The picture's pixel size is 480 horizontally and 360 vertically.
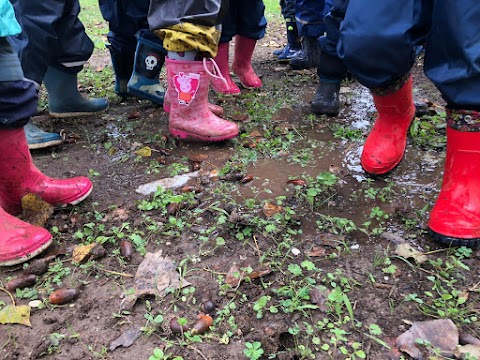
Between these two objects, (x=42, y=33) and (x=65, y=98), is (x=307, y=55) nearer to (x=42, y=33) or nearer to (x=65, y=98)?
(x=65, y=98)

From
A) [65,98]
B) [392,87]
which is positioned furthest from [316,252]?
[65,98]

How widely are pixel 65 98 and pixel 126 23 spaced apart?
0.63 meters

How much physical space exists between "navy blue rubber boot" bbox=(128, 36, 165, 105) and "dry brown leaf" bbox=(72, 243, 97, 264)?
141cm

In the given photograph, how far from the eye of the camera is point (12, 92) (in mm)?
1504

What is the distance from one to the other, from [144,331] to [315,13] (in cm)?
286

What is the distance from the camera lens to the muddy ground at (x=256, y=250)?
1.18 meters

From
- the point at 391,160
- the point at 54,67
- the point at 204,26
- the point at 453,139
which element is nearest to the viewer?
the point at 453,139

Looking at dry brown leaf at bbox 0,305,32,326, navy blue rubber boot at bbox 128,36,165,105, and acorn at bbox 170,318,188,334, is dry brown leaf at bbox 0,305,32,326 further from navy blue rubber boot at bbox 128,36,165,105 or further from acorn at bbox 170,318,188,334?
navy blue rubber boot at bbox 128,36,165,105

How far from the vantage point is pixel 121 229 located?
1.62m

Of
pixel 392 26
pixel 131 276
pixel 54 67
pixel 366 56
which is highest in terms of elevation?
pixel 392 26

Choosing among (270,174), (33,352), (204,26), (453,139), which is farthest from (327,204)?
(33,352)

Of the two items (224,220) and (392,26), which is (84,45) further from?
(392,26)

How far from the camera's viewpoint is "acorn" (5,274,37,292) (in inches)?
53.8

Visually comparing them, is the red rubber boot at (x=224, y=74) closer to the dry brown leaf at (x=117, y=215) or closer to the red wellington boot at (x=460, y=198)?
the dry brown leaf at (x=117, y=215)
